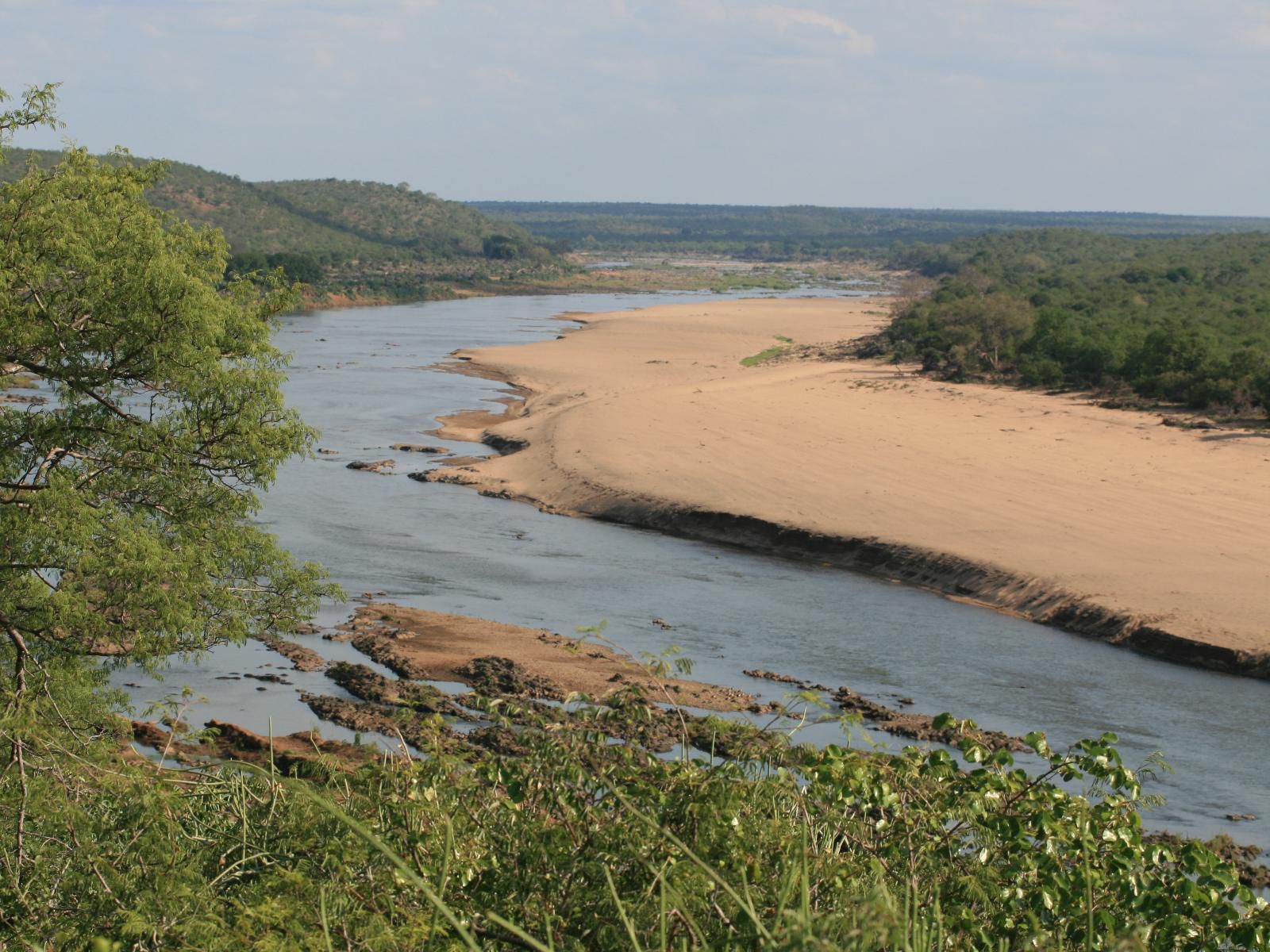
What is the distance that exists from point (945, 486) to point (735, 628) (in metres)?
9.38

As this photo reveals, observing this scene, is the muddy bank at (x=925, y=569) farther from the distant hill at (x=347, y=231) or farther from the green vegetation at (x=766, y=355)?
the distant hill at (x=347, y=231)

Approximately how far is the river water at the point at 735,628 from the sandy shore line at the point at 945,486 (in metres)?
0.81

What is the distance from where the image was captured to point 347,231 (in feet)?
459

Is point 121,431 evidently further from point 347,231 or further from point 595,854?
point 347,231

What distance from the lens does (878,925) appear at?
3.62 m

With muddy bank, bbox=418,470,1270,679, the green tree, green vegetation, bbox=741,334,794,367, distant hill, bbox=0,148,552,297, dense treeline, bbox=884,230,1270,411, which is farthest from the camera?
distant hill, bbox=0,148,552,297

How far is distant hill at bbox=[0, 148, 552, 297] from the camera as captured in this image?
102 metres

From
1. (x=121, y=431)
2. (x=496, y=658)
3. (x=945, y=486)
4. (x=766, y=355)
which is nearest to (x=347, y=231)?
(x=766, y=355)

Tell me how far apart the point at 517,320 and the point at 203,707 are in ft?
214

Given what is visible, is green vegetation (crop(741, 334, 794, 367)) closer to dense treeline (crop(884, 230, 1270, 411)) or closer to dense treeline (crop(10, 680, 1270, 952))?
dense treeline (crop(884, 230, 1270, 411))

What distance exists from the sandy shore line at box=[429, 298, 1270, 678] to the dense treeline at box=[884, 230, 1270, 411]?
1.82m

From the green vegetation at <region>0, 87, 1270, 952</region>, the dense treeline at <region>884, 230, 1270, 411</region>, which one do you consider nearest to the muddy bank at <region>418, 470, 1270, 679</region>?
the green vegetation at <region>0, 87, 1270, 952</region>

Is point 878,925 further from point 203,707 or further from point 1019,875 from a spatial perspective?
point 203,707

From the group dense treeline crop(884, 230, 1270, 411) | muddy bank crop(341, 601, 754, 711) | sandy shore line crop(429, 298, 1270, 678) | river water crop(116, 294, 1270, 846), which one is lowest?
river water crop(116, 294, 1270, 846)
